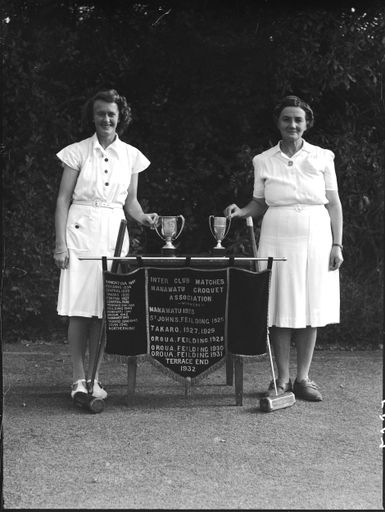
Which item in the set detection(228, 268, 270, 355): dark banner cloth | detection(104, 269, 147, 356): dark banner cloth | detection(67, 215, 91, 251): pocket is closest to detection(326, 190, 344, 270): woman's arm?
detection(228, 268, 270, 355): dark banner cloth

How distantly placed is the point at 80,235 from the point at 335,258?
5.02 feet

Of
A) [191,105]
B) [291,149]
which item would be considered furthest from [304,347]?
[191,105]

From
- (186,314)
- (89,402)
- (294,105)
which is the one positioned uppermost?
(294,105)

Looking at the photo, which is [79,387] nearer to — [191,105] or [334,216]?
[334,216]

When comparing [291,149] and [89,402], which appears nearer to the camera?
[89,402]

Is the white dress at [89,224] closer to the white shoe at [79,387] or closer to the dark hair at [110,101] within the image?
the dark hair at [110,101]

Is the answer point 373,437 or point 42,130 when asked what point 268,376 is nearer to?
point 373,437

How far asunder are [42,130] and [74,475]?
355 cm

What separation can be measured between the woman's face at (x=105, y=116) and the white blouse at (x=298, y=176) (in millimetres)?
951

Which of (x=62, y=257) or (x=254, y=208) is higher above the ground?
(x=254, y=208)

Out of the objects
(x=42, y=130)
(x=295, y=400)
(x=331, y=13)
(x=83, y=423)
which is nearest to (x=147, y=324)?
(x=83, y=423)

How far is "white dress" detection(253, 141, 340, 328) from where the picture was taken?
174 inches

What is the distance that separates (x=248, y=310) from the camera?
423 centimetres

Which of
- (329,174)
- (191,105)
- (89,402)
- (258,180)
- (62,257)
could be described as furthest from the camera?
(191,105)
